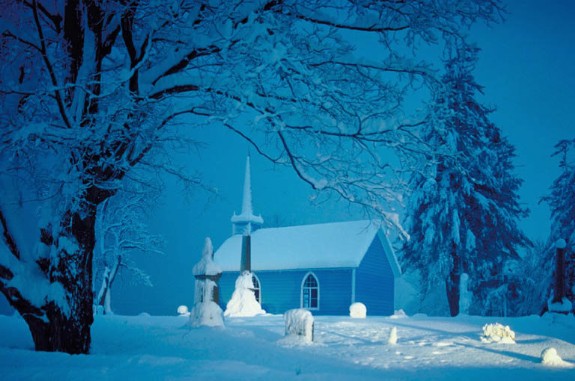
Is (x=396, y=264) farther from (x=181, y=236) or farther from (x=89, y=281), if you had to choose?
(x=181, y=236)

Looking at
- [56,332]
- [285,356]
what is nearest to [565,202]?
[285,356]

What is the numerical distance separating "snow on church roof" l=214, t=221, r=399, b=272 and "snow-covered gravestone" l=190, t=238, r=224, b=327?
14.3 m

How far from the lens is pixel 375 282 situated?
98.1 ft

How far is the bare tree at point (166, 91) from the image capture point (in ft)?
23.5

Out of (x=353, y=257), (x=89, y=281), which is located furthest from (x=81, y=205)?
(x=353, y=257)

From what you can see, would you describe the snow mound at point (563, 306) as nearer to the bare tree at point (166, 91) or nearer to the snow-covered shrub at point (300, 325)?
the snow-covered shrub at point (300, 325)

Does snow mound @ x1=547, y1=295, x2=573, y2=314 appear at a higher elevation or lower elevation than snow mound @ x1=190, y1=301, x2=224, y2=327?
higher

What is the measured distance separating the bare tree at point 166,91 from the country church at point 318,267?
20081 mm

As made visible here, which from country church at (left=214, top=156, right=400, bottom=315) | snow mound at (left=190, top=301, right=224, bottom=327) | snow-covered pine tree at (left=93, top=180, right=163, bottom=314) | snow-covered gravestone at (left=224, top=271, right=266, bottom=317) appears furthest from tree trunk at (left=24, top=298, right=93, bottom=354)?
country church at (left=214, top=156, right=400, bottom=315)

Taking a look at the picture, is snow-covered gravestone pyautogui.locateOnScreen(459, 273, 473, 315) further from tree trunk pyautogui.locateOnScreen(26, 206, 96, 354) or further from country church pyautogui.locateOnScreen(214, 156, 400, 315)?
tree trunk pyautogui.locateOnScreen(26, 206, 96, 354)

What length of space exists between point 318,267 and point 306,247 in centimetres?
264

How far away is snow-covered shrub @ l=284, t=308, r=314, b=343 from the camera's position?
10711 millimetres

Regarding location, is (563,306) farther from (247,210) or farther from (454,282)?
(247,210)

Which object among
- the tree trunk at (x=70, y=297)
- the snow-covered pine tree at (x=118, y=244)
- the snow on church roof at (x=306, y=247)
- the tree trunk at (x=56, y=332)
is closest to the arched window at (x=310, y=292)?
the snow on church roof at (x=306, y=247)
